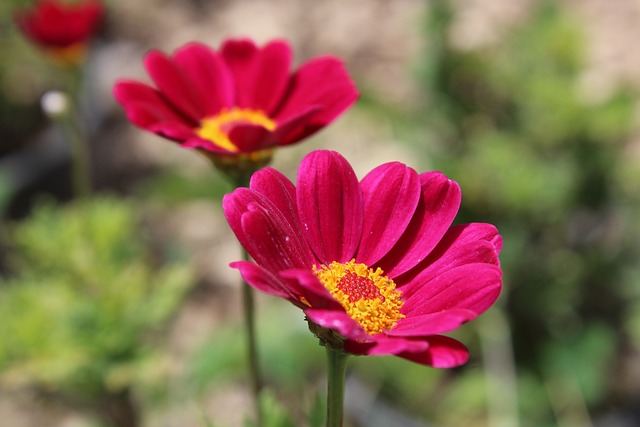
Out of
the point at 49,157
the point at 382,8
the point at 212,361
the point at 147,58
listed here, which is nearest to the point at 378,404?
the point at 212,361

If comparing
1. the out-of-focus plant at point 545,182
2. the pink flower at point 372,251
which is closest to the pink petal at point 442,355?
the pink flower at point 372,251

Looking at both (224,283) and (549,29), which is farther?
(224,283)

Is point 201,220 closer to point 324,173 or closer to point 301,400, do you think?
point 301,400

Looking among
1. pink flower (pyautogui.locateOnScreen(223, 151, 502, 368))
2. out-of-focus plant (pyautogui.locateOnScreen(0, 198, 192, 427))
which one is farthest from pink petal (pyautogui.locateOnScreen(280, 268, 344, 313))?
out-of-focus plant (pyautogui.locateOnScreen(0, 198, 192, 427))

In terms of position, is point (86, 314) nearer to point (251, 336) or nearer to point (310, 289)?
point (251, 336)

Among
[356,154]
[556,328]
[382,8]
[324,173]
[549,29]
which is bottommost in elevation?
[556,328]

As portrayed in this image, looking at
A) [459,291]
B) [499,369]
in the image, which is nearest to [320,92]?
[459,291]

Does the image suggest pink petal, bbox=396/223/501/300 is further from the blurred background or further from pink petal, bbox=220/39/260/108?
the blurred background
